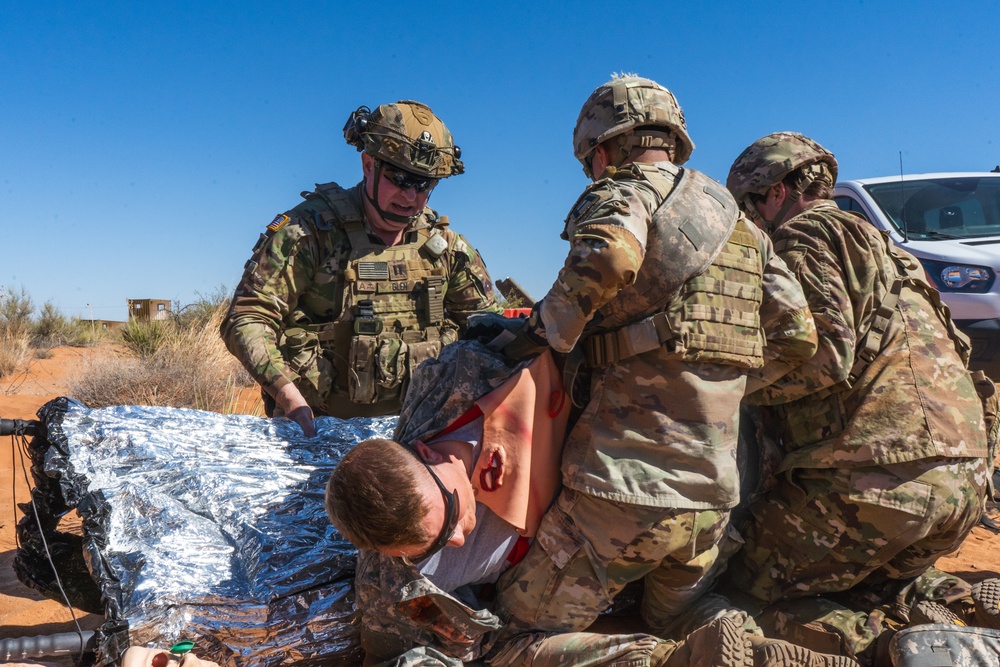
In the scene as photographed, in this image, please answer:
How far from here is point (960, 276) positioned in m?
6.51

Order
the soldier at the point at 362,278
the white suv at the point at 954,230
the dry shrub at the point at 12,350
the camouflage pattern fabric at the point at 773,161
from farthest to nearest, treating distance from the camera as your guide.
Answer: the dry shrub at the point at 12,350
the white suv at the point at 954,230
the soldier at the point at 362,278
the camouflage pattern fabric at the point at 773,161

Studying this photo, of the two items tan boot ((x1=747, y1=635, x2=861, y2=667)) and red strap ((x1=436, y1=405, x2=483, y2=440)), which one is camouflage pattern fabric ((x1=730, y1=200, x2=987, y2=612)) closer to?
tan boot ((x1=747, y1=635, x2=861, y2=667))

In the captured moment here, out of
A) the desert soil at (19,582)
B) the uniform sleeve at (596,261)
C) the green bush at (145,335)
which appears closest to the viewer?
the uniform sleeve at (596,261)

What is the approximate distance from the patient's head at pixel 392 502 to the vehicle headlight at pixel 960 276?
5615mm

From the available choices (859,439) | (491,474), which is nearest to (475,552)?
(491,474)

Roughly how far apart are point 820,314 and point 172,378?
7591 millimetres

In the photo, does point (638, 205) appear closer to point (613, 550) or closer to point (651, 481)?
point (651, 481)

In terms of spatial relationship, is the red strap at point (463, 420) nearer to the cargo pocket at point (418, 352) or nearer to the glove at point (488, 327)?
the glove at point (488, 327)

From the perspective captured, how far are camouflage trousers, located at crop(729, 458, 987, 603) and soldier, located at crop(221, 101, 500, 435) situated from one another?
6.39 ft

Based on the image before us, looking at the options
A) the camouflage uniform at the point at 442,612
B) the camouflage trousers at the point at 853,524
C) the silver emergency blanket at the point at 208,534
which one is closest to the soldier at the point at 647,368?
the camouflage uniform at the point at 442,612

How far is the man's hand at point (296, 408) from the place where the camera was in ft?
11.7

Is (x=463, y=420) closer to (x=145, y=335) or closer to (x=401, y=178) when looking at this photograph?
(x=401, y=178)

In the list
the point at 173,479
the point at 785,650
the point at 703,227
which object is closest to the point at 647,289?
the point at 703,227

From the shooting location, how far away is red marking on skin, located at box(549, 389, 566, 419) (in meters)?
2.65
